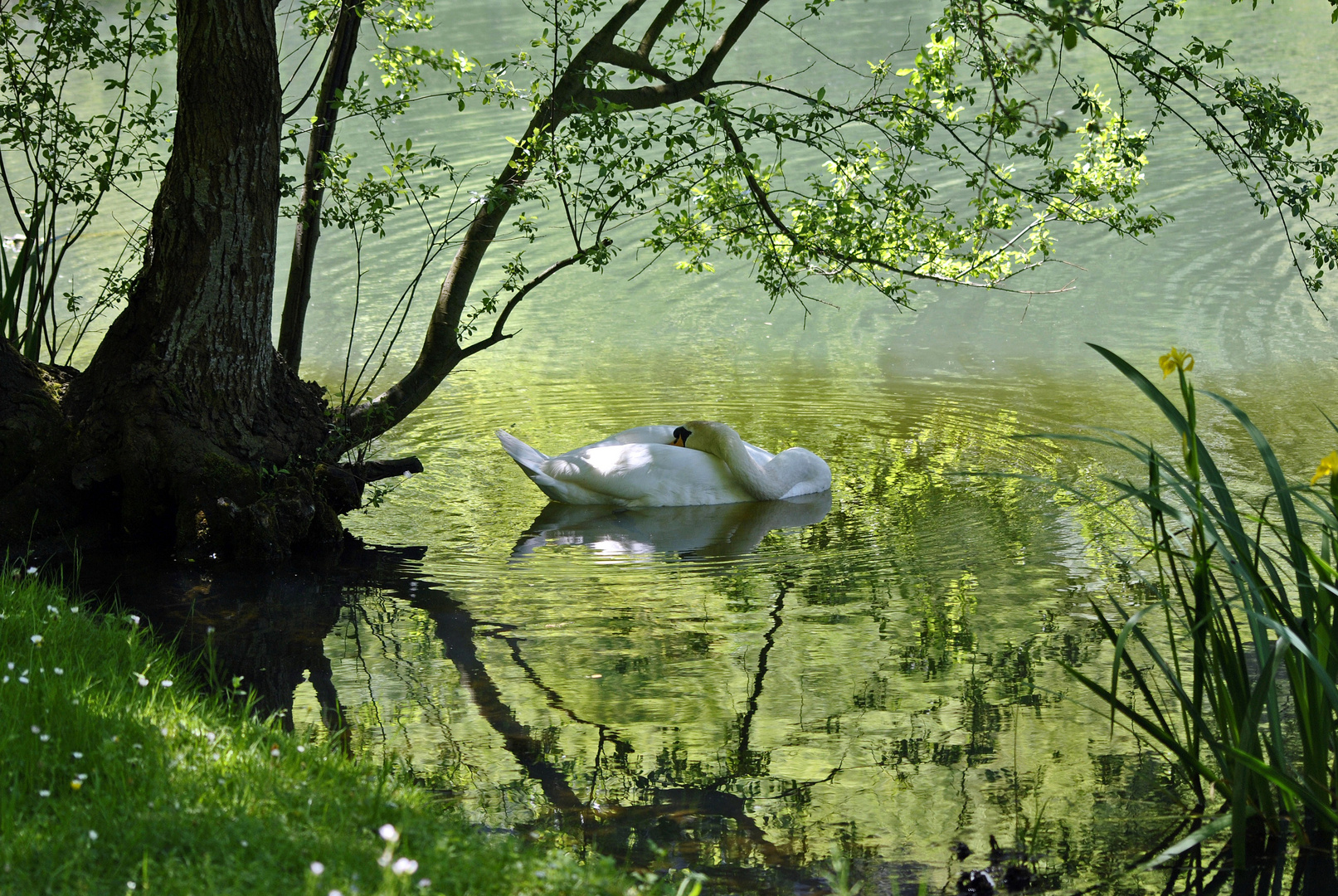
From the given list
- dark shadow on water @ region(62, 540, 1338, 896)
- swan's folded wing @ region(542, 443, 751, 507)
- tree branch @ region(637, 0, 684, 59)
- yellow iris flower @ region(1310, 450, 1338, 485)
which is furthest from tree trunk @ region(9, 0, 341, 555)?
yellow iris flower @ region(1310, 450, 1338, 485)

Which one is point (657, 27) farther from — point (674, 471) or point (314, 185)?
point (674, 471)

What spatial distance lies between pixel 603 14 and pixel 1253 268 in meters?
17.7

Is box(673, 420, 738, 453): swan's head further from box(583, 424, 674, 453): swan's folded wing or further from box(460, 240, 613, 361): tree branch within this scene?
A: box(460, 240, 613, 361): tree branch

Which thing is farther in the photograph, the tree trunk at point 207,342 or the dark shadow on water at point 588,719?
the tree trunk at point 207,342

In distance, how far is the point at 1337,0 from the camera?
5395 millimetres

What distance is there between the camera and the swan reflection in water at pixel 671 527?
7.59 m

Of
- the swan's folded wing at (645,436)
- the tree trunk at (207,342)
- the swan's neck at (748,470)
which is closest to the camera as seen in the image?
the tree trunk at (207,342)

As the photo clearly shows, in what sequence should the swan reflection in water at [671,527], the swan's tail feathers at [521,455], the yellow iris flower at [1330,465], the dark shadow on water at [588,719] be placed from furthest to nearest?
the swan's tail feathers at [521,455]
the swan reflection in water at [671,527]
the dark shadow on water at [588,719]
the yellow iris flower at [1330,465]

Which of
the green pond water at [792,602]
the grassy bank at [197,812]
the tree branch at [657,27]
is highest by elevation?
the tree branch at [657,27]

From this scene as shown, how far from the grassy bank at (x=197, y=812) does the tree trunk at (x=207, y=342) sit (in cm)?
272

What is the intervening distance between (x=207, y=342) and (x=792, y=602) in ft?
11.8

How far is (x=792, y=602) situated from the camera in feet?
21.1

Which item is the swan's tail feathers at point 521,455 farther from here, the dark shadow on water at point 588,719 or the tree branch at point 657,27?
the tree branch at point 657,27

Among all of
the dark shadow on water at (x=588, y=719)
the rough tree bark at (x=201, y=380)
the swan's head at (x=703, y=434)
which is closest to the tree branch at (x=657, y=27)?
the rough tree bark at (x=201, y=380)
